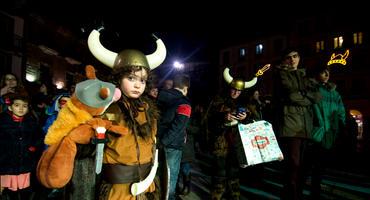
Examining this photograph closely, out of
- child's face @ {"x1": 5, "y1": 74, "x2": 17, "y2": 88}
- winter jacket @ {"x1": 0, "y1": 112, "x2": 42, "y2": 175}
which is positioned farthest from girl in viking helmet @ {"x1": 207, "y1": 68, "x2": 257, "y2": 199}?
child's face @ {"x1": 5, "y1": 74, "x2": 17, "y2": 88}

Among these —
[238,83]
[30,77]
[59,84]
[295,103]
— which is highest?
[30,77]

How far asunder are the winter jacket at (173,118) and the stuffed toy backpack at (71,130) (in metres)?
2.35

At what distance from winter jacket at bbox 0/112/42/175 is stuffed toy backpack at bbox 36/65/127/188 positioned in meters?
3.44

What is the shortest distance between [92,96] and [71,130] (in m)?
0.26

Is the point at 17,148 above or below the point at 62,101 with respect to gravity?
below

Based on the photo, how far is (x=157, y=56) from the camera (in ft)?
9.56

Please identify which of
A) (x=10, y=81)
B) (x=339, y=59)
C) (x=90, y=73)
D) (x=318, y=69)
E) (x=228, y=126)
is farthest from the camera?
(x=10, y=81)

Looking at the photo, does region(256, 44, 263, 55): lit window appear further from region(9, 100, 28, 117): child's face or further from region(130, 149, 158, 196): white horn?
→ region(130, 149, 158, 196): white horn

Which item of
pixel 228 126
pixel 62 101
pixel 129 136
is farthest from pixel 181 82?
pixel 129 136

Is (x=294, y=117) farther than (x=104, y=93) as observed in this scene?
Yes

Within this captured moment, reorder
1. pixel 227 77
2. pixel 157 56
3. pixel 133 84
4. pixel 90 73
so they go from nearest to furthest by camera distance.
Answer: pixel 90 73
pixel 133 84
pixel 157 56
pixel 227 77

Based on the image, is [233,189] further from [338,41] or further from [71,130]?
[338,41]

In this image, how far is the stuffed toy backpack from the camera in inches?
73.1

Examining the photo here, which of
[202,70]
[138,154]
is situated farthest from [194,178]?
[202,70]
